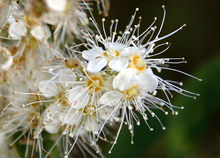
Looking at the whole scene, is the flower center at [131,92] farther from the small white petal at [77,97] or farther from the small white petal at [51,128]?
the small white petal at [51,128]

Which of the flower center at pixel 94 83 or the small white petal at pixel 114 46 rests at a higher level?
the small white petal at pixel 114 46

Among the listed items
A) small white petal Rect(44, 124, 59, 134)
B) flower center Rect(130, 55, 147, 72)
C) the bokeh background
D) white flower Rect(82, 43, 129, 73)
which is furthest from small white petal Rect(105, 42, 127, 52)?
the bokeh background

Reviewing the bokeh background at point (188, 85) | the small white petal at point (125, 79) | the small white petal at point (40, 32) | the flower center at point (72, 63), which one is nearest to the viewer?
the small white petal at point (125, 79)

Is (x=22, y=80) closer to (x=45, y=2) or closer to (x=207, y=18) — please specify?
(x=45, y=2)

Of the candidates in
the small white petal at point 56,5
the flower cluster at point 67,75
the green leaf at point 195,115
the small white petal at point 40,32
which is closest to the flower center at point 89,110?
the flower cluster at point 67,75

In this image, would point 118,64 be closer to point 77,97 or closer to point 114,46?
point 114,46

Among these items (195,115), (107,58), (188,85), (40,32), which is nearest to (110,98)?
(107,58)

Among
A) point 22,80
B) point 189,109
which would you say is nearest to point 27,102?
point 22,80
